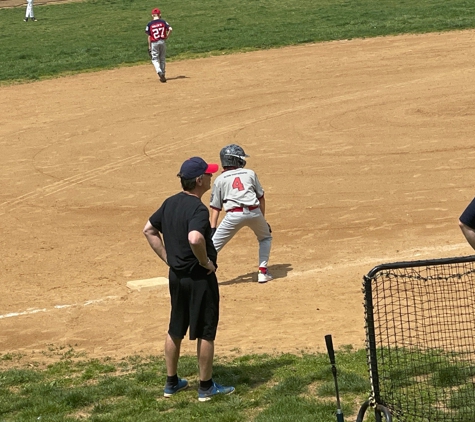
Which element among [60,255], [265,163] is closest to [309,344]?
[60,255]

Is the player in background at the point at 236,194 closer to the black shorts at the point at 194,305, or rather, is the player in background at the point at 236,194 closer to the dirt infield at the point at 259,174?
the dirt infield at the point at 259,174

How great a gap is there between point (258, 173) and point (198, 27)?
18.7m

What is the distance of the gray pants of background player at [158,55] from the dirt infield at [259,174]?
1.74 feet

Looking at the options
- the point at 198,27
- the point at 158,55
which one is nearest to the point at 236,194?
the point at 158,55

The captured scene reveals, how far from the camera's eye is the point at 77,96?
83.0ft

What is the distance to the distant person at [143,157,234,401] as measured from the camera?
8648mm

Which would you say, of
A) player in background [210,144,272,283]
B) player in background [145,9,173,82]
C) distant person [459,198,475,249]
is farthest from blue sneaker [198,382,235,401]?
player in background [145,9,173,82]

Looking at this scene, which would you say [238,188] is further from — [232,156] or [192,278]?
[192,278]

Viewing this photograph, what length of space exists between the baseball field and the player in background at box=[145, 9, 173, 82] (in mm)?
505

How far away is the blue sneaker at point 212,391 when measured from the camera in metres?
8.77

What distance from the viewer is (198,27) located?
35531 mm

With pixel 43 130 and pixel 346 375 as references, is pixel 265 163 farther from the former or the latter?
pixel 346 375

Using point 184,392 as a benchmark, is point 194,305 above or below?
above

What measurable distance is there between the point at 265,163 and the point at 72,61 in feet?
44.0
